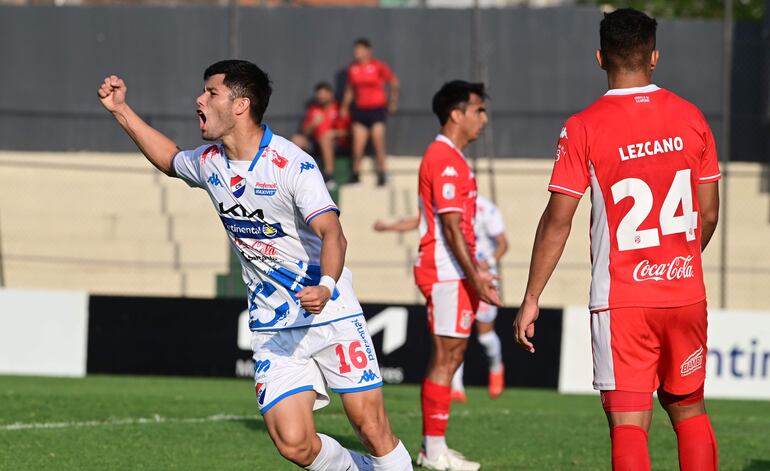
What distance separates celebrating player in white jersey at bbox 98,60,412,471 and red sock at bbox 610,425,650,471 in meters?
1.23

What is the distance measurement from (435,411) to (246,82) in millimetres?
2943

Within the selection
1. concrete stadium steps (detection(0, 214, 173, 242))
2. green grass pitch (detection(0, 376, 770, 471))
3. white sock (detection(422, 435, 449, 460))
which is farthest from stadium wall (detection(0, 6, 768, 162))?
white sock (detection(422, 435, 449, 460))

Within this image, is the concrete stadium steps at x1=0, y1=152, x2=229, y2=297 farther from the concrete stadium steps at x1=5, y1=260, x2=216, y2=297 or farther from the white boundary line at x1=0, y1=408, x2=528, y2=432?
the white boundary line at x1=0, y1=408, x2=528, y2=432

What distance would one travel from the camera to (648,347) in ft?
17.6

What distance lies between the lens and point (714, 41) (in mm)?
20156

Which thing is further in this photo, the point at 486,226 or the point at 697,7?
the point at 697,7

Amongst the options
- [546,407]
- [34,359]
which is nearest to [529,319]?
[546,407]

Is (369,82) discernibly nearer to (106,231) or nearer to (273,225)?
(106,231)

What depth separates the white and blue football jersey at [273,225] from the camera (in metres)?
5.87

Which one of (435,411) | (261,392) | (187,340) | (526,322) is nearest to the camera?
(526,322)

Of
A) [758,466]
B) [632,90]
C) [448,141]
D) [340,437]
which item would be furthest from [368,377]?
[758,466]

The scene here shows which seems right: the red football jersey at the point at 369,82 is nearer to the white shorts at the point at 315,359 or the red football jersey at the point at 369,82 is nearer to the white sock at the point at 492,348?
the white sock at the point at 492,348

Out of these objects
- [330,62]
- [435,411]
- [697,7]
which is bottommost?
[435,411]

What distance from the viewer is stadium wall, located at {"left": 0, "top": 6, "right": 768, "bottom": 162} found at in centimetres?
1986
